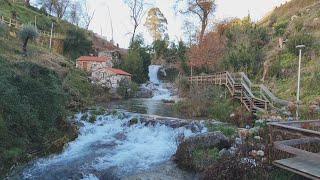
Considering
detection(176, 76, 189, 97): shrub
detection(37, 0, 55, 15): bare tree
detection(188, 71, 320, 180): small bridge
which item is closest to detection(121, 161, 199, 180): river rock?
detection(188, 71, 320, 180): small bridge

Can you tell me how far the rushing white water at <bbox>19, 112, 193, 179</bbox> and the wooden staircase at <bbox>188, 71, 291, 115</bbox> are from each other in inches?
151

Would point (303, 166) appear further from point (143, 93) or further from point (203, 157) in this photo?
point (143, 93)

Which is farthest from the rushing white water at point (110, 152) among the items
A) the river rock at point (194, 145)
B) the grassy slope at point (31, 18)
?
→ the grassy slope at point (31, 18)

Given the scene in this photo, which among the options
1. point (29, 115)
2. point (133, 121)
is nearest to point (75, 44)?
point (133, 121)

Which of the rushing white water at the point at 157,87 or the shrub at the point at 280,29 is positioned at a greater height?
the shrub at the point at 280,29

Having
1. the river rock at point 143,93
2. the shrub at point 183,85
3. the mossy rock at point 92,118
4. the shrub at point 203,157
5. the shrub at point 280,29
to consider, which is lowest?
the shrub at point 203,157

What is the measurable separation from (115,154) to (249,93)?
25.3 feet

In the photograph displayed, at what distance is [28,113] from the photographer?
31.2 ft

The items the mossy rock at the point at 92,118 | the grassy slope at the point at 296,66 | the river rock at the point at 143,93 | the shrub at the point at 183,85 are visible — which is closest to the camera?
the grassy slope at the point at 296,66

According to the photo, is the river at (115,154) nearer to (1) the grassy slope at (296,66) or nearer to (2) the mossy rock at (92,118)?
(2) the mossy rock at (92,118)

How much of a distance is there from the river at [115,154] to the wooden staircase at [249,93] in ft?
12.1

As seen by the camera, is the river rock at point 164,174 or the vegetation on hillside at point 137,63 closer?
the river rock at point 164,174

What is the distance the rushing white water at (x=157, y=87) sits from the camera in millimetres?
28375

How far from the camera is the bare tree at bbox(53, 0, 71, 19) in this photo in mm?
52094
